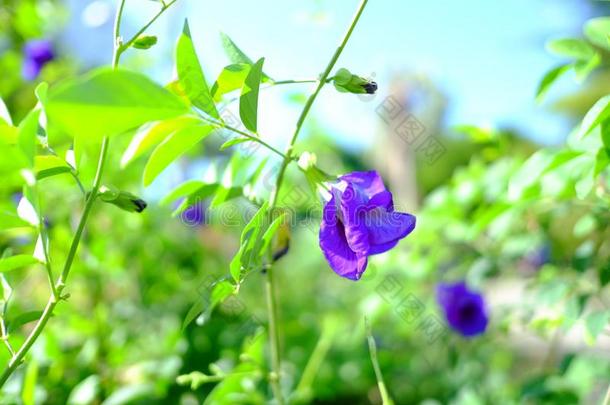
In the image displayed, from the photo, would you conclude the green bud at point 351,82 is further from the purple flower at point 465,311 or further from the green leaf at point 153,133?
the purple flower at point 465,311

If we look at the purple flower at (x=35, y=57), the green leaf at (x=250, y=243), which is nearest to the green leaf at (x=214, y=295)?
the green leaf at (x=250, y=243)

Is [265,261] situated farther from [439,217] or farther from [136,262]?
[136,262]

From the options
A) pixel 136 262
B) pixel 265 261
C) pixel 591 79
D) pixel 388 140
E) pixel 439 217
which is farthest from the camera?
pixel 591 79

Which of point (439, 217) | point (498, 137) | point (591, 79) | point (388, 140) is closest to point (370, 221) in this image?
point (498, 137)

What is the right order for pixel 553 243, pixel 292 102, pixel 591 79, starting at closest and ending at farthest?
pixel 292 102 → pixel 553 243 → pixel 591 79

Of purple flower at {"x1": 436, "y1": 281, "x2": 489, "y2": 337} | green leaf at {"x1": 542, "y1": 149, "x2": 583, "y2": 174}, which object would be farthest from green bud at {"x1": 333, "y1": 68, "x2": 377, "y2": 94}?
purple flower at {"x1": 436, "y1": 281, "x2": 489, "y2": 337}
